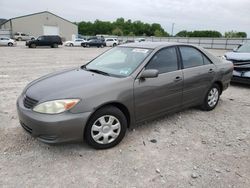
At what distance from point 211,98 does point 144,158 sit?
2534 millimetres

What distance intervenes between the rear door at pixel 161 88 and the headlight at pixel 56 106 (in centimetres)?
98

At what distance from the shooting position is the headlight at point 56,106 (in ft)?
9.70

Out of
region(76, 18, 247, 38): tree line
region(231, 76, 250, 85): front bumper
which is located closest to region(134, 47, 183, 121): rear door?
region(231, 76, 250, 85): front bumper

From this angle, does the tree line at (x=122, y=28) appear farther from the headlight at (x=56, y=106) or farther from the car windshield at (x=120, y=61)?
the headlight at (x=56, y=106)

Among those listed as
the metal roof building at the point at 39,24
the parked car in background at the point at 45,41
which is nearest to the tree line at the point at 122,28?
the metal roof building at the point at 39,24

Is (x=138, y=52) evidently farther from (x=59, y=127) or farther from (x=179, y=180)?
(x=179, y=180)

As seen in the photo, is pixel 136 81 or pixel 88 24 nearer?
pixel 136 81

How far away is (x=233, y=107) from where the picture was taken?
5.41m

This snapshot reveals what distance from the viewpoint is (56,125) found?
2879 millimetres

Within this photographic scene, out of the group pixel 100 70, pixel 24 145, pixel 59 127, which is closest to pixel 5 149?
pixel 24 145

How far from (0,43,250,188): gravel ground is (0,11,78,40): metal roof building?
53.6 m

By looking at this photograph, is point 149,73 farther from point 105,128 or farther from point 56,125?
point 56,125

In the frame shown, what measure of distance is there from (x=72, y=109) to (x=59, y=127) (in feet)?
0.88

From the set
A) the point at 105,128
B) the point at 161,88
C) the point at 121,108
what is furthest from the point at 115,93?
the point at 161,88
